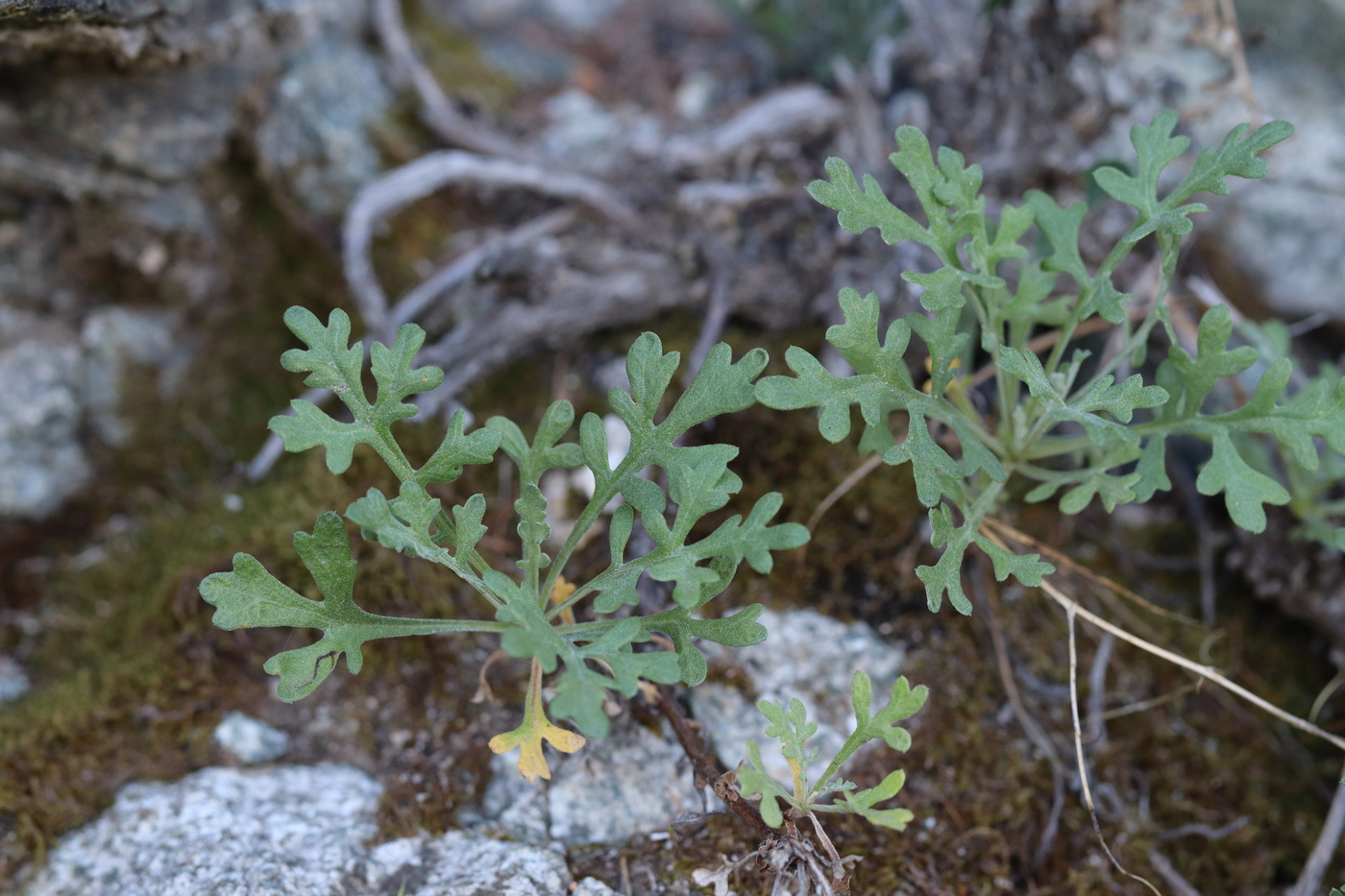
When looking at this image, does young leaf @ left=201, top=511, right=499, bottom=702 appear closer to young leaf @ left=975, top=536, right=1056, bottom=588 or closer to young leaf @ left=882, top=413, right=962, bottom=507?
young leaf @ left=882, top=413, right=962, bottom=507

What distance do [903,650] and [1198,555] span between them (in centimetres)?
124

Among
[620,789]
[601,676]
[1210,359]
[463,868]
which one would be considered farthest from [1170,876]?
[463,868]

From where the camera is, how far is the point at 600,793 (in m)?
2.41

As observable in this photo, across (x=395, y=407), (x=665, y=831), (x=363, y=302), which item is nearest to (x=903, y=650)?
(x=665, y=831)

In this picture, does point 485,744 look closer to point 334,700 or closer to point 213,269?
point 334,700

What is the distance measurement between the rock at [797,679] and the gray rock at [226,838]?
93cm

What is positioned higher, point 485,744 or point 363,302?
point 363,302

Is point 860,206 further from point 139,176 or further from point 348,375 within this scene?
point 139,176

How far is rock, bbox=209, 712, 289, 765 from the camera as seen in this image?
2.54 meters

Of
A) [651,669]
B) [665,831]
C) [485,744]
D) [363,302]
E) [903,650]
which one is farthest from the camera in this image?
[363,302]

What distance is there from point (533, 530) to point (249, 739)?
1.07 m

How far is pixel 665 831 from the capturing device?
7.75ft

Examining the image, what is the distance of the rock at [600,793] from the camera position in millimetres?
2367

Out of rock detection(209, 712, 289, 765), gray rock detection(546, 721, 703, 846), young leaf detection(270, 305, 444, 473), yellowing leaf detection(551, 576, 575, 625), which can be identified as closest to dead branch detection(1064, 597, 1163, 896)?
gray rock detection(546, 721, 703, 846)
